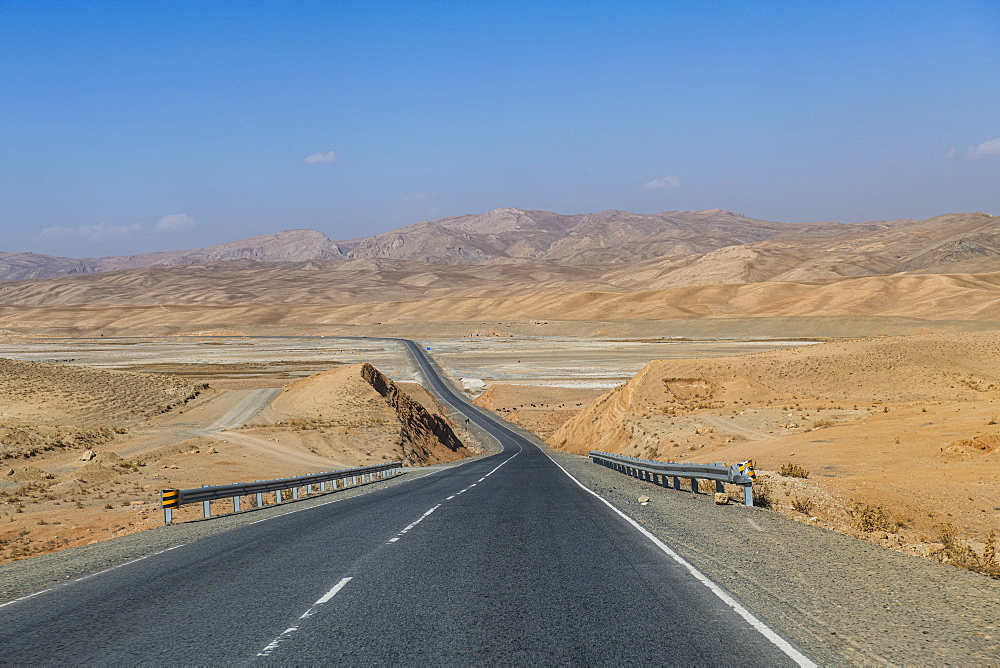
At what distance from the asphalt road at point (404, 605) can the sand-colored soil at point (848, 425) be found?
6636 mm

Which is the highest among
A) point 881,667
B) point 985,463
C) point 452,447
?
point 881,667

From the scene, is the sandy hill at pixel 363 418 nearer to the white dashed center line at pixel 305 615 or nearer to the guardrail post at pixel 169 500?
the guardrail post at pixel 169 500

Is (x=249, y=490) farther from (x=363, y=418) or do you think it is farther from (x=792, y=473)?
(x=363, y=418)

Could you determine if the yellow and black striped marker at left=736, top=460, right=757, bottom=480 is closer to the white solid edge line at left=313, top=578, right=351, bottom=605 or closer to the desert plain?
the desert plain

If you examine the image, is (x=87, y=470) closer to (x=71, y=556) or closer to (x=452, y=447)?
(x=71, y=556)

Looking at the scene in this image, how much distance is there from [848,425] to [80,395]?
51946mm

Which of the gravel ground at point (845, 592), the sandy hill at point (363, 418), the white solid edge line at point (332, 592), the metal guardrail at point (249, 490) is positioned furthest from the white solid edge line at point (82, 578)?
the sandy hill at point (363, 418)

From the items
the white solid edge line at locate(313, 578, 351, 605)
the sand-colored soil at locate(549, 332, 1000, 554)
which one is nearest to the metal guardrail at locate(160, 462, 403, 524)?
the white solid edge line at locate(313, 578, 351, 605)

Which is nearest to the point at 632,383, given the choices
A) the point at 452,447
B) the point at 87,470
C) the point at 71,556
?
the point at 452,447

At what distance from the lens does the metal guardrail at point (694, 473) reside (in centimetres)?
1781

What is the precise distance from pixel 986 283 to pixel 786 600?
605 ft

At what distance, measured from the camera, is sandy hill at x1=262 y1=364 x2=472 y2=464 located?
50500 millimetres

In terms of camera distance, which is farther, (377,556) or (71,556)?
(71,556)

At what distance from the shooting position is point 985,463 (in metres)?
A: 23.1
